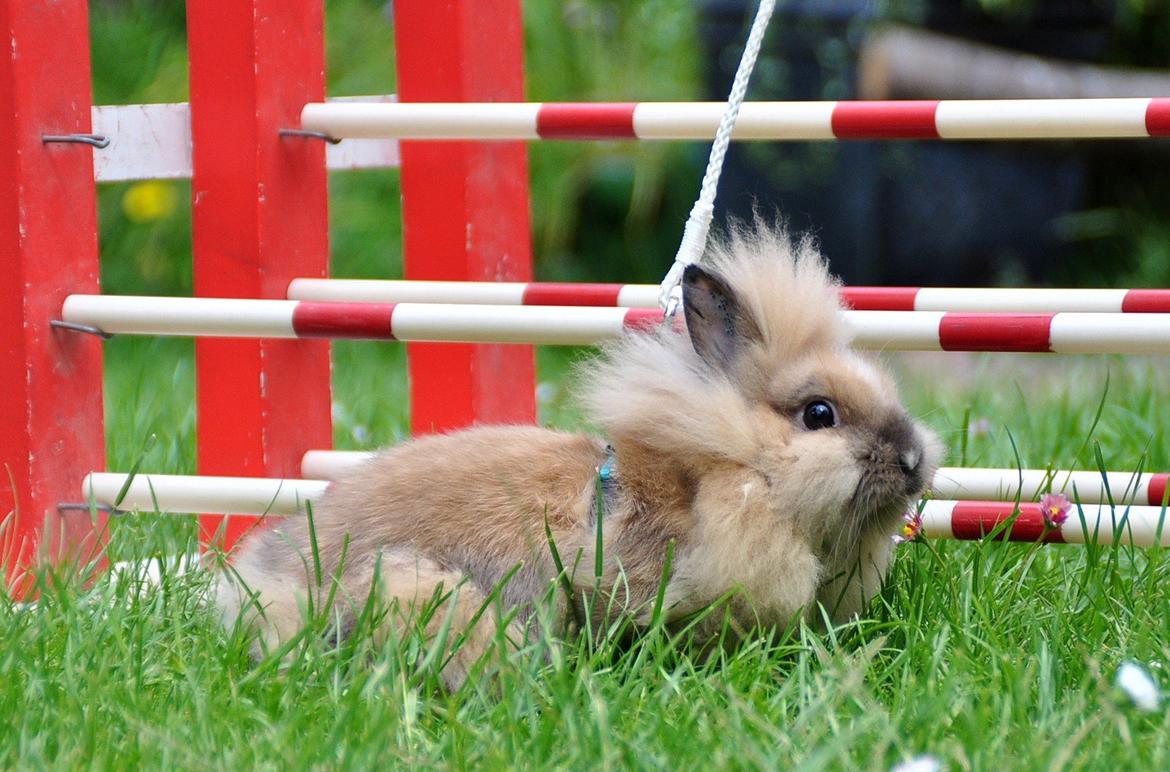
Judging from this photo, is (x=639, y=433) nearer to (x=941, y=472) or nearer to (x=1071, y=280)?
(x=941, y=472)

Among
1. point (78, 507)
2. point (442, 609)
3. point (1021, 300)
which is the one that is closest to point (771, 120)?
point (1021, 300)

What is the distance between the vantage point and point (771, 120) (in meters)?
2.43

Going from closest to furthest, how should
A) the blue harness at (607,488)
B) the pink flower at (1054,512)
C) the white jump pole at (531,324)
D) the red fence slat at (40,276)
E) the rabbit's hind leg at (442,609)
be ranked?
the rabbit's hind leg at (442,609)
the blue harness at (607,488)
the white jump pole at (531,324)
the pink flower at (1054,512)
the red fence slat at (40,276)

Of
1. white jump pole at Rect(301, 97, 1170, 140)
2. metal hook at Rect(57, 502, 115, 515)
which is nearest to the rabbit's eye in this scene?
white jump pole at Rect(301, 97, 1170, 140)

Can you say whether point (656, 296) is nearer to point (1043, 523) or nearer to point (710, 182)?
point (710, 182)

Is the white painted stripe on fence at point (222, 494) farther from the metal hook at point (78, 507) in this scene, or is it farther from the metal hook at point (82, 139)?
the metal hook at point (82, 139)

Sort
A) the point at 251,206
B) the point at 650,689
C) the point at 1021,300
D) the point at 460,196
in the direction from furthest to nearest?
the point at 460,196, the point at 251,206, the point at 1021,300, the point at 650,689

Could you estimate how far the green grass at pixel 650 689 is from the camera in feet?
4.95

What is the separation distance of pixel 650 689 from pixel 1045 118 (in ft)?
3.54

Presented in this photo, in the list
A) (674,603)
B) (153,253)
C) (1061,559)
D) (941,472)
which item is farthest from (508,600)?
(153,253)

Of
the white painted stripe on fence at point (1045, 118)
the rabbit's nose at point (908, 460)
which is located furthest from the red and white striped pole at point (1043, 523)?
the white painted stripe on fence at point (1045, 118)

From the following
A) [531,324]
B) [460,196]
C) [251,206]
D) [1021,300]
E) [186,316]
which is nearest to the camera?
[531,324]

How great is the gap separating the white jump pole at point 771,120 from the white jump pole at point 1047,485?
19.9 inches

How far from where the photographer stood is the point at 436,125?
2.56 m
